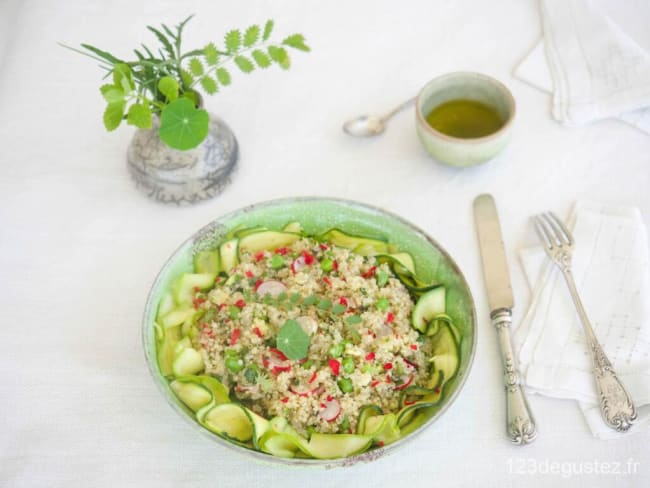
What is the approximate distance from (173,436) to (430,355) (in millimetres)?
585

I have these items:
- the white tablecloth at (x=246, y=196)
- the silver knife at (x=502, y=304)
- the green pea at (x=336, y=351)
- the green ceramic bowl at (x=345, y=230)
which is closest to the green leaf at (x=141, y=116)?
the green ceramic bowl at (x=345, y=230)

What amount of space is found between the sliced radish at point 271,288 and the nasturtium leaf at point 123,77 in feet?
1.68

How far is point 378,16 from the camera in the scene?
2.04m

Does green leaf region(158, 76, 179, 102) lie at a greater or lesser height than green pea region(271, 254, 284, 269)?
greater

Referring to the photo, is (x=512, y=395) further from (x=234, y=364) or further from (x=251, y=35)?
(x=251, y=35)

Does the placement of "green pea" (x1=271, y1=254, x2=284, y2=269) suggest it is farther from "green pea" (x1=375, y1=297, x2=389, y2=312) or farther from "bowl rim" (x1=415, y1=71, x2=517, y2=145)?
"bowl rim" (x1=415, y1=71, x2=517, y2=145)

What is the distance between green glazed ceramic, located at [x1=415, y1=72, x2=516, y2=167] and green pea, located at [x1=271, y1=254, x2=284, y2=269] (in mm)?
528

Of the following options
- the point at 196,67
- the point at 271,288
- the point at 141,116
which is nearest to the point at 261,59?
the point at 196,67

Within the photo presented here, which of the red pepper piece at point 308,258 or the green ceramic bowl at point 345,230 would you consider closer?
the green ceramic bowl at point 345,230

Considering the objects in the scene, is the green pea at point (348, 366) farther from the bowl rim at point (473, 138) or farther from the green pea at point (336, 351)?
the bowl rim at point (473, 138)

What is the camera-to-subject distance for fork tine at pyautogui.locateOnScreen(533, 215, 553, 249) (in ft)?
5.06

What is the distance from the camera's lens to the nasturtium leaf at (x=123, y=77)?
51.4 inches

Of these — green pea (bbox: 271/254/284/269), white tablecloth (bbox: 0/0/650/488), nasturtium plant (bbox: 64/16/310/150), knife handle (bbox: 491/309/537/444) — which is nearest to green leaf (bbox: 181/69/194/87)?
nasturtium plant (bbox: 64/16/310/150)

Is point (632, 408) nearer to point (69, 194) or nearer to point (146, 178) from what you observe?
→ point (146, 178)
